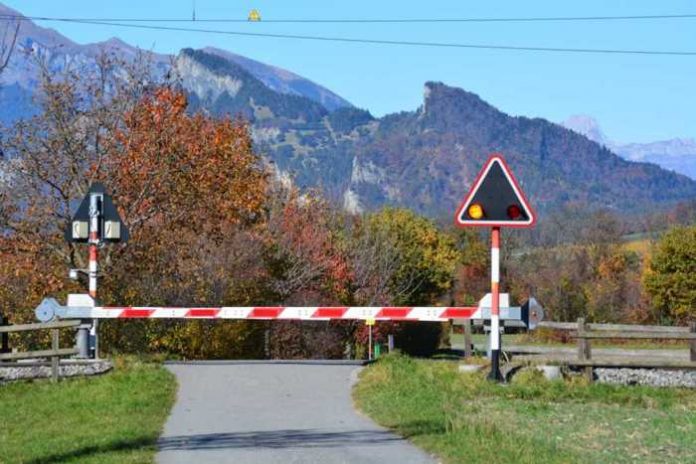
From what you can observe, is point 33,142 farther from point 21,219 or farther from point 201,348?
point 201,348

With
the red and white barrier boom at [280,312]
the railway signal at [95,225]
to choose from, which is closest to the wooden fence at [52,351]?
the red and white barrier boom at [280,312]

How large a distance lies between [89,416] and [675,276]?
62097 millimetres

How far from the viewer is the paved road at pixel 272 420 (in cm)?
1097

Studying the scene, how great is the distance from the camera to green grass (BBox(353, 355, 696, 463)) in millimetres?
10828

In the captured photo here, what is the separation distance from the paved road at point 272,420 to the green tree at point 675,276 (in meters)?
55.7

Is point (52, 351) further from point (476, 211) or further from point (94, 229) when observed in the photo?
point (476, 211)

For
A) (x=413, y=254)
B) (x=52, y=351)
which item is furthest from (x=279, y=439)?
(x=413, y=254)

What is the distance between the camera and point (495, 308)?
15922 millimetres

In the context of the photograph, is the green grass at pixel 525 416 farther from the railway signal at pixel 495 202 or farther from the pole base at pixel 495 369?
the railway signal at pixel 495 202

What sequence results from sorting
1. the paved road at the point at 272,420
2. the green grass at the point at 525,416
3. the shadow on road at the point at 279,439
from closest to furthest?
the green grass at the point at 525,416
the paved road at the point at 272,420
the shadow on road at the point at 279,439

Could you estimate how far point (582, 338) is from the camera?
1978cm

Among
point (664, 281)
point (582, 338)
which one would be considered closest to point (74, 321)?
point (582, 338)

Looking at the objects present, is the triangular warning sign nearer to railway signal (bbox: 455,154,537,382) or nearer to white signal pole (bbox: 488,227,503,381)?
railway signal (bbox: 455,154,537,382)

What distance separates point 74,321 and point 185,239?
1181cm
